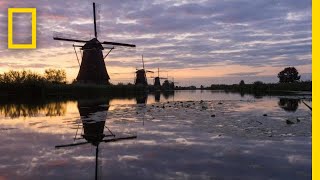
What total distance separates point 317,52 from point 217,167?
4.37 m

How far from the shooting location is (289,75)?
333 feet

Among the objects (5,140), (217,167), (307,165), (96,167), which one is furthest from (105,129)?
(307,165)

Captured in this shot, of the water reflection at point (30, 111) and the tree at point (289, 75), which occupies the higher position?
the tree at point (289, 75)

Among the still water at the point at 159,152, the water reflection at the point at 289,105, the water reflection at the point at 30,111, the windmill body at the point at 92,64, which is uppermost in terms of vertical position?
the windmill body at the point at 92,64

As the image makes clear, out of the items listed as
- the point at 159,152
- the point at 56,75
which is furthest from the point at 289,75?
the point at 159,152

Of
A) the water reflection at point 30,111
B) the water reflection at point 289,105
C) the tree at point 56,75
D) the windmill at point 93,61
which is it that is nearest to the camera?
the water reflection at point 30,111

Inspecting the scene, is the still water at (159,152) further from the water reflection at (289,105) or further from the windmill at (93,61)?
the windmill at (93,61)

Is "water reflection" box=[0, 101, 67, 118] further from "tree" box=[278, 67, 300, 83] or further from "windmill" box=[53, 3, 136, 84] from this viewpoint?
"tree" box=[278, 67, 300, 83]

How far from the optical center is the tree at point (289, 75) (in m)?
99.8

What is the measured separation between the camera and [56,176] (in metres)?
7.09

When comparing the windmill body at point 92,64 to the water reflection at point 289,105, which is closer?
the water reflection at point 289,105

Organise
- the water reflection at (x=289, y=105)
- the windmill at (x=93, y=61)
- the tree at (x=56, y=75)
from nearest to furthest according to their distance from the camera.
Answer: the water reflection at (x=289, y=105) → the windmill at (x=93, y=61) → the tree at (x=56, y=75)

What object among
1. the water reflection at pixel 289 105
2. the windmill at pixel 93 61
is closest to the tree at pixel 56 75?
the windmill at pixel 93 61

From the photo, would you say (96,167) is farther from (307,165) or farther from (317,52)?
(317,52)
